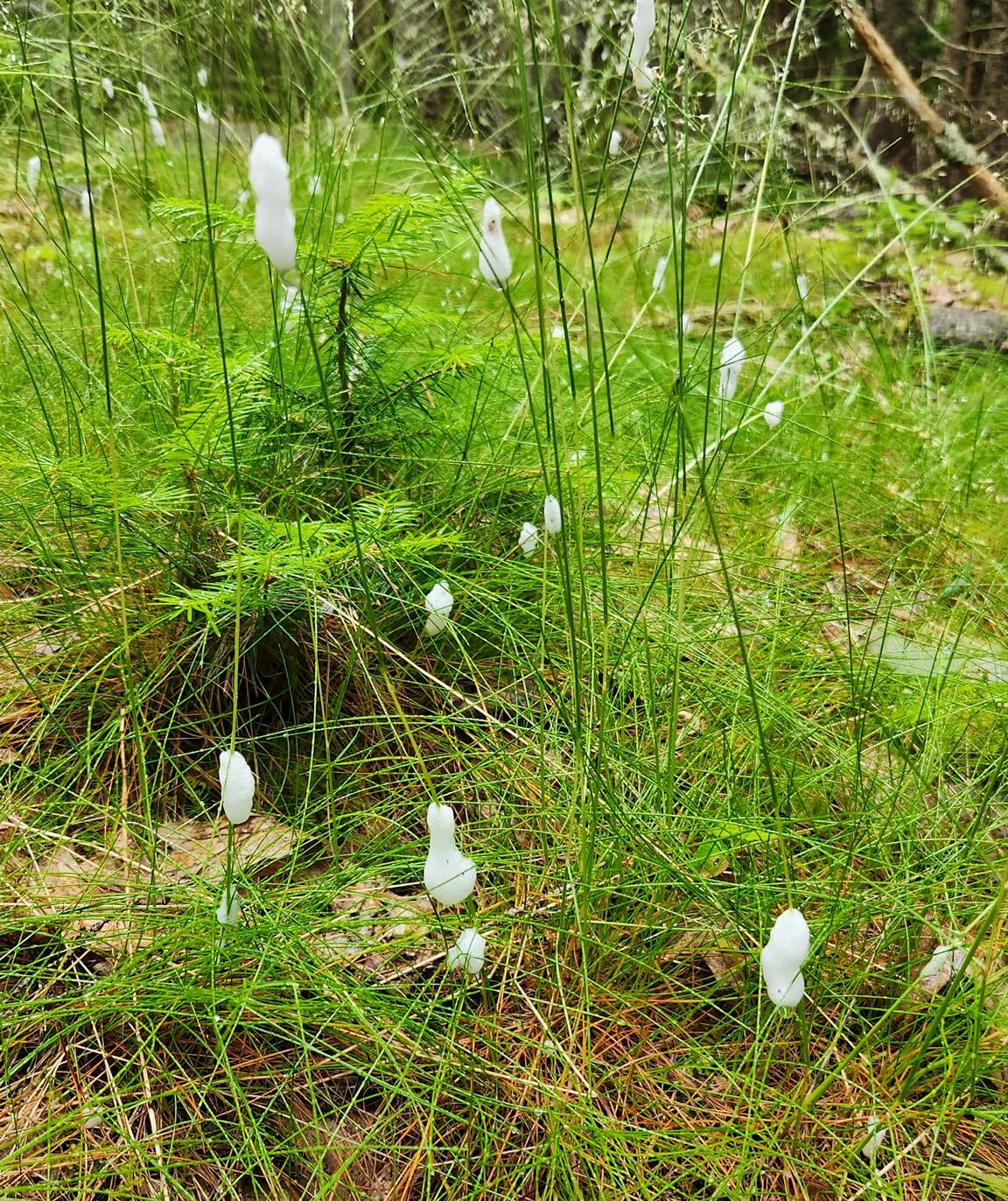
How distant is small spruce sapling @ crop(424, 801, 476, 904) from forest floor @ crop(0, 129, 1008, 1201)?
0.25 feet

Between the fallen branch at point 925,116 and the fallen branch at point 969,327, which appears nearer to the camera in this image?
the fallen branch at point 925,116

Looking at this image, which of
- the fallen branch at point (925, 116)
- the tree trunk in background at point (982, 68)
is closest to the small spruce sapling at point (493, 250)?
the fallen branch at point (925, 116)

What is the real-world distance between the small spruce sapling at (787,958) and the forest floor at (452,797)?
0.32ft

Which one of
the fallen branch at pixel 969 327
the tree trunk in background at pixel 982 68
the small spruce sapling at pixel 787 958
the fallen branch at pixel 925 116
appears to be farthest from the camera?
the tree trunk in background at pixel 982 68

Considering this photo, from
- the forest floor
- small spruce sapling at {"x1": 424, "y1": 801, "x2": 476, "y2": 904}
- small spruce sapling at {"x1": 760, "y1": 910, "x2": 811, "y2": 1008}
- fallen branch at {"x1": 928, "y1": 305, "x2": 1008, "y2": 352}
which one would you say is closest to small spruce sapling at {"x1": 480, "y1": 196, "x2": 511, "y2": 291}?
the forest floor

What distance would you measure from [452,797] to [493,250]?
635 millimetres

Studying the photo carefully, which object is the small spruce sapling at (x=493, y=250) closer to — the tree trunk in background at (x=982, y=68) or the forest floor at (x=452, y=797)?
the forest floor at (x=452, y=797)

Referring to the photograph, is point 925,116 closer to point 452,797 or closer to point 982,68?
point 452,797

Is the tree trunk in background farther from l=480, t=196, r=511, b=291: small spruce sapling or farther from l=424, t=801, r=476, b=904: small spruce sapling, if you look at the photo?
l=424, t=801, r=476, b=904: small spruce sapling

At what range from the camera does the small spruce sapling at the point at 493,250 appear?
2.92ft

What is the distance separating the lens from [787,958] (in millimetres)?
796

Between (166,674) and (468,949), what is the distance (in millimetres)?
570

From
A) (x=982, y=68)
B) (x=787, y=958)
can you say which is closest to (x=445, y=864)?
(x=787, y=958)

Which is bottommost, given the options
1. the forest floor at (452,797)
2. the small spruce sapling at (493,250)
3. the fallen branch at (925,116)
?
the forest floor at (452,797)
